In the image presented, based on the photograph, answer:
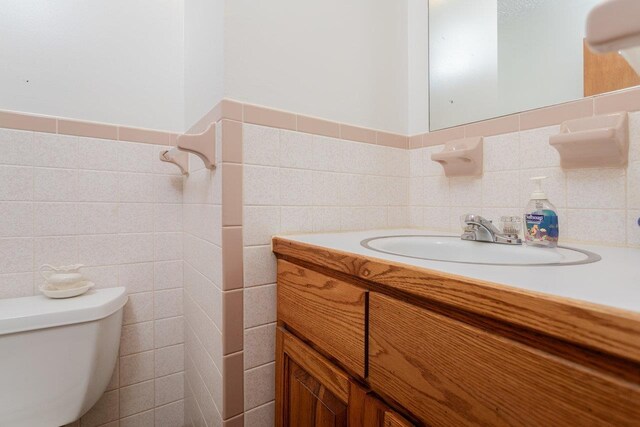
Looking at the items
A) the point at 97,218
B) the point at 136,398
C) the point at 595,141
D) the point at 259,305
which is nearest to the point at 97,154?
the point at 97,218

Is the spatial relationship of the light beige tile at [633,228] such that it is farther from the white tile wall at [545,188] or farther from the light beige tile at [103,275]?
the light beige tile at [103,275]

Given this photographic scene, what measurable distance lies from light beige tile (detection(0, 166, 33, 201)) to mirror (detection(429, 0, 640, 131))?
4.38 feet

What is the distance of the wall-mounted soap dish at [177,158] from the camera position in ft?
3.24

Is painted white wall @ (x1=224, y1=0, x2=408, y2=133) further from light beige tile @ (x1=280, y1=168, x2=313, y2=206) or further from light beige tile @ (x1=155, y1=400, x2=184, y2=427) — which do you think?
light beige tile @ (x1=155, y1=400, x2=184, y2=427)

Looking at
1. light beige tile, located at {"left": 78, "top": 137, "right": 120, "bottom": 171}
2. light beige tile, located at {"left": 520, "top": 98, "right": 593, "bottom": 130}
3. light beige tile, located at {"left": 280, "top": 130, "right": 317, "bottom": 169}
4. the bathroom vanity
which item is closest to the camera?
the bathroom vanity

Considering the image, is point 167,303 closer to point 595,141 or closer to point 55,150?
point 55,150

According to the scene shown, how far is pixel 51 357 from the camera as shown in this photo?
766 mm

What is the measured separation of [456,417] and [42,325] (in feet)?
3.15

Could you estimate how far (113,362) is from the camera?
3.02ft

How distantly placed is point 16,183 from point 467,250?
132 cm

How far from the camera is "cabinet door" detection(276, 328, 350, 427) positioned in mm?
577

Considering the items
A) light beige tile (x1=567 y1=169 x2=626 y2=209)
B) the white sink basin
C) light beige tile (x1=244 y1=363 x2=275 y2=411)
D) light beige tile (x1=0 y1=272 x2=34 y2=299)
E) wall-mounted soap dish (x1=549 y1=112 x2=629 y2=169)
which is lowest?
light beige tile (x1=244 y1=363 x2=275 y2=411)

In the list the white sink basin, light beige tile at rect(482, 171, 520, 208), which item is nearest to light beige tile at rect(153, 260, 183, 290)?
the white sink basin

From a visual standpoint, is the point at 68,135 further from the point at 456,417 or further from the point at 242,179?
the point at 456,417
